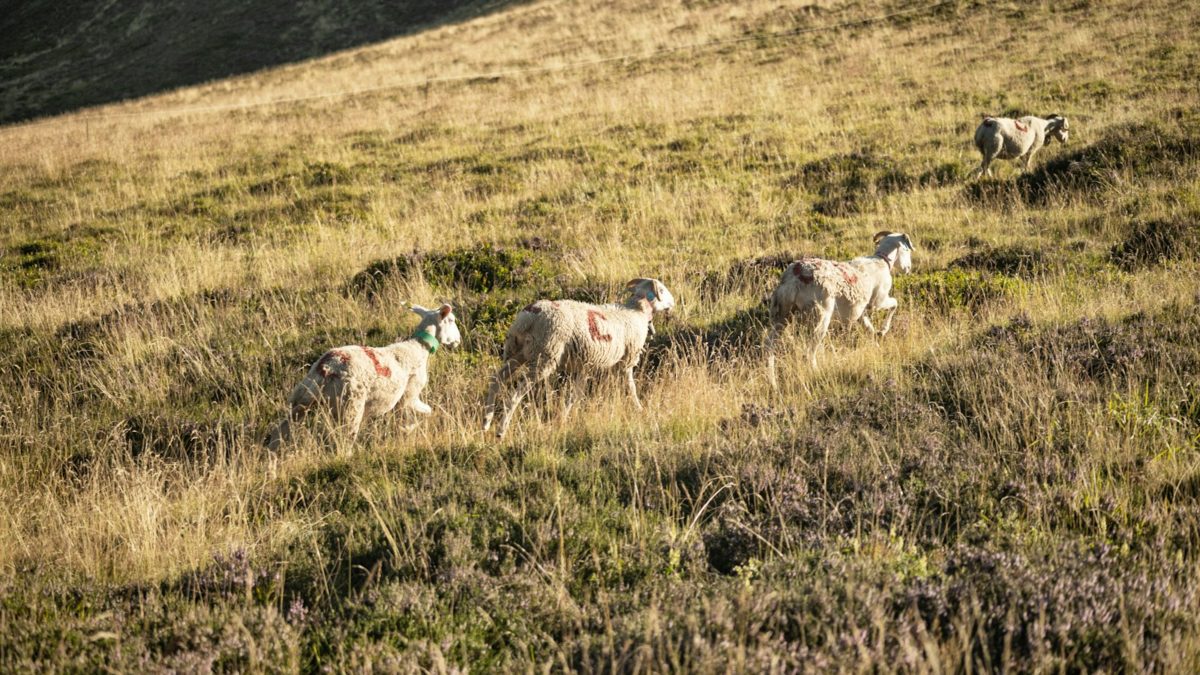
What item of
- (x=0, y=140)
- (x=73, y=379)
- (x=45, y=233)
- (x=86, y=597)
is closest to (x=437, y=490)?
(x=86, y=597)

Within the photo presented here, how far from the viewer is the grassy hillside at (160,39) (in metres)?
49.7

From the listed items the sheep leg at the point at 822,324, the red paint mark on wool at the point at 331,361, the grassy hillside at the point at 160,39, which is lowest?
the sheep leg at the point at 822,324

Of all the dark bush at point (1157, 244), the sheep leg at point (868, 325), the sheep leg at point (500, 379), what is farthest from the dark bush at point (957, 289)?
the sheep leg at point (500, 379)

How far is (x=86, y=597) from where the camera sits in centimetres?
402

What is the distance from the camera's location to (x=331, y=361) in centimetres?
657

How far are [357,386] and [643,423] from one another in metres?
2.45

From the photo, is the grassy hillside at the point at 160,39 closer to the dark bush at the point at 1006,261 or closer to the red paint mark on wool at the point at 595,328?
the dark bush at the point at 1006,261

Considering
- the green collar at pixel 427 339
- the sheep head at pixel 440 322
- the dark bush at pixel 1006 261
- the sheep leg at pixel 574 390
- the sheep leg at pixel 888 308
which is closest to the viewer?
the sheep leg at pixel 574 390

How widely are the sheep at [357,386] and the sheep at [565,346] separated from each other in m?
0.76

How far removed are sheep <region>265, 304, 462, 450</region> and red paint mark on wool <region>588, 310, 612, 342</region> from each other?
64.0 inches

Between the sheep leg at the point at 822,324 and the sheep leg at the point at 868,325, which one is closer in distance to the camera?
the sheep leg at the point at 822,324

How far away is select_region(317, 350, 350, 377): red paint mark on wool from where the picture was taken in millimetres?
6504

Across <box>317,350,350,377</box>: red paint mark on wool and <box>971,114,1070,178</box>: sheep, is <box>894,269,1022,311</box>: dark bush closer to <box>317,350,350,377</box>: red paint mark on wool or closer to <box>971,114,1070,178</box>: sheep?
<box>971,114,1070,178</box>: sheep

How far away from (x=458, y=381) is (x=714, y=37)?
34.8 meters
